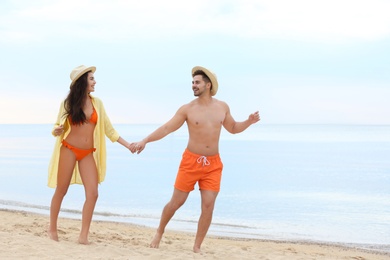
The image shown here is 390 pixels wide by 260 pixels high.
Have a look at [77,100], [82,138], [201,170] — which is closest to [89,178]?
[82,138]

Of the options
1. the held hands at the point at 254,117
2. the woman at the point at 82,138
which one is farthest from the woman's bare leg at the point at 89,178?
the held hands at the point at 254,117

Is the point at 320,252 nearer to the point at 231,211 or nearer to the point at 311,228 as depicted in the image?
the point at 311,228

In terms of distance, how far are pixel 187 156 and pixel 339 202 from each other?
11075 mm

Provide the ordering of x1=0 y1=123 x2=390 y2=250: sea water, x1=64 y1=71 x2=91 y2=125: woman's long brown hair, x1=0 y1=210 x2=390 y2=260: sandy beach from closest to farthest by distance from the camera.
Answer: x1=0 y1=210 x2=390 y2=260: sandy beach, x1=64 y1=71 x2=91 y2=125: woman's long brown hair, x1=0 y1=123 x2=390 y2=250: sea water

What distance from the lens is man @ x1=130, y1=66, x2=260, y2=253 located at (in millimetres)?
6953

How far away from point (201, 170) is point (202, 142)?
1.04 feet

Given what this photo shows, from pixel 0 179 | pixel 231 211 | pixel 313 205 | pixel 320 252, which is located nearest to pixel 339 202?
pixel 313 205

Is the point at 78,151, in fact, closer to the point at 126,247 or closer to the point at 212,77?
the point at 126,247

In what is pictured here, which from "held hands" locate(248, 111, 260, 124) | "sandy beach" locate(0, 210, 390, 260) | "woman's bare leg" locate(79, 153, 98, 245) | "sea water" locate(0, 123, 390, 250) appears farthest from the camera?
"sea water" locate(0, 123, 390, 250)

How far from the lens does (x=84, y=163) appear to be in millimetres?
6949

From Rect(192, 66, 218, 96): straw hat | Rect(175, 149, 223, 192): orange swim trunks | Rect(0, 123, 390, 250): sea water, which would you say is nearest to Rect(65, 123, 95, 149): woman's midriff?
Rect(175, 149, 223, 192): orange swim trunks

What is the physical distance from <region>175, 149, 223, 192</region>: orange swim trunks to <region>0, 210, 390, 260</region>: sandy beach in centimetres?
84

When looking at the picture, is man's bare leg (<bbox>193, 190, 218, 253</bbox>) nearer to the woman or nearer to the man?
the man

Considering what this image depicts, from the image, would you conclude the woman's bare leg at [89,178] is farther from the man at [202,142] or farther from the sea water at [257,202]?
the sea water at [257,202]
